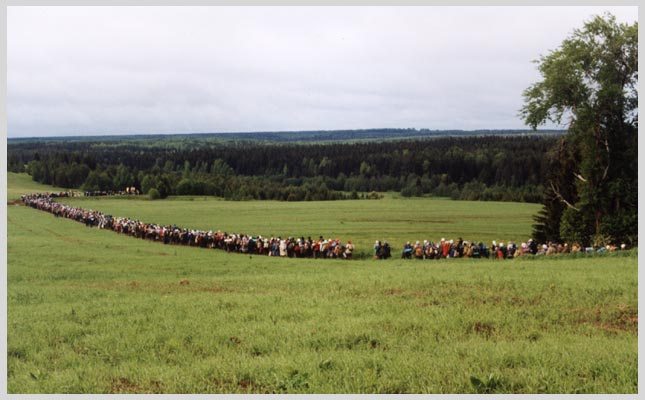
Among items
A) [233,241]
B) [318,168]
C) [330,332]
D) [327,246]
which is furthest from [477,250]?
[318,168]

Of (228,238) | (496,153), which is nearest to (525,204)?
(496,153)

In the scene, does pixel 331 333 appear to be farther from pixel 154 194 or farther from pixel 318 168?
pixel 318 168

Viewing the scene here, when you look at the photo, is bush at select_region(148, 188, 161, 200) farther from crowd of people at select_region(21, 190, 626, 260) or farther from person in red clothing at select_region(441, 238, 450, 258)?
Answer: person in red clothing at select_region(441, 238, 450, 258)

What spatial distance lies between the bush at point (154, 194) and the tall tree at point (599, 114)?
53340mm

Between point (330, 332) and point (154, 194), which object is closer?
point (330, 332)

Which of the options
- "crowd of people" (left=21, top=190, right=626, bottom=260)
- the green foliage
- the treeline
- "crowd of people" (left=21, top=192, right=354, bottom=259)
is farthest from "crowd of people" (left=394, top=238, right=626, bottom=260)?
the treeline

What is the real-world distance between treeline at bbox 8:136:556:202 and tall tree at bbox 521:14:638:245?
11.9 m

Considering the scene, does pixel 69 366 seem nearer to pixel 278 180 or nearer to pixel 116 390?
pixel 116 390

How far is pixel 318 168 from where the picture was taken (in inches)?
4245

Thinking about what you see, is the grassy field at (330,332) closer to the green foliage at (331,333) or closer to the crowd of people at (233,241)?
the green foliage at (331,333)

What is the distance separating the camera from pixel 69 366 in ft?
29.1

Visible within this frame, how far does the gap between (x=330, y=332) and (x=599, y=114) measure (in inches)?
1018

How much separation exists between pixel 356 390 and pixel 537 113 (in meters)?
28.6

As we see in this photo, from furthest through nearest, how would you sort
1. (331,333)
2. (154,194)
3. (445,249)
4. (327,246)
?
(154,194)
(327,246)
(445,249)
(331,333)
